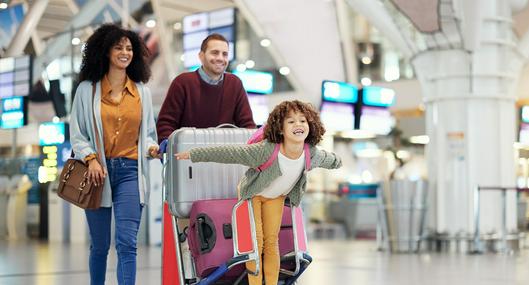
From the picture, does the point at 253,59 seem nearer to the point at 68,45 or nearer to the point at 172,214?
the point at 68,45

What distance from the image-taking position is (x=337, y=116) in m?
18.9

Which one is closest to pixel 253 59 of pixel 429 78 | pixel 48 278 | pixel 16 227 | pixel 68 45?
pixel 68 45

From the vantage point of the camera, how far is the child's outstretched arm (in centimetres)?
452

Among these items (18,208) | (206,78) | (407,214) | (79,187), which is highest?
(206,78)

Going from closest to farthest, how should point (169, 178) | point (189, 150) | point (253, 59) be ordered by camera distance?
point (189, 150)
point (169, 178)
point (253, 59)

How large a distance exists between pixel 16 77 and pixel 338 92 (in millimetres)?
9643

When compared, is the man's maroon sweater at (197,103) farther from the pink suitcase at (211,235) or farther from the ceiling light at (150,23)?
the ceiling light at (150,23)

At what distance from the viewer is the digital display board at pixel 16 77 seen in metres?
23.6

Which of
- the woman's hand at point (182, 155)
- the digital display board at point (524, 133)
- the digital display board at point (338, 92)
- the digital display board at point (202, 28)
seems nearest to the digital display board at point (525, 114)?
the digital display board at point (524, 133)

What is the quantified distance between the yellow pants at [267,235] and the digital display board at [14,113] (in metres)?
19.0

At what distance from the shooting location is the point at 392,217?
14422mm

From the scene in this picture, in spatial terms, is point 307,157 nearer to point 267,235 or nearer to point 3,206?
point 267,235

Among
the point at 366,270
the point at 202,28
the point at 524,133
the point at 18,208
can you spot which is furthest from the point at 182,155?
the point at 202,28

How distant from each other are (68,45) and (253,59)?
35.7 feet
